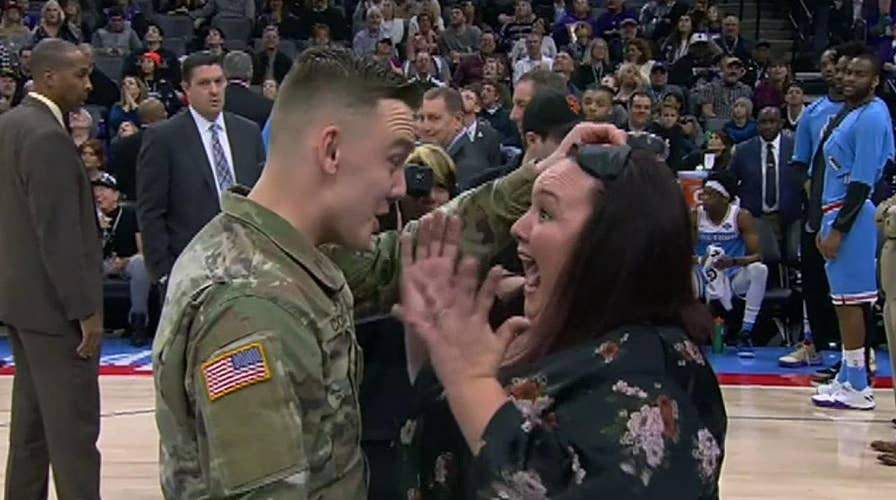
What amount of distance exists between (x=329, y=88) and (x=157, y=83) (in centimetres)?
1019

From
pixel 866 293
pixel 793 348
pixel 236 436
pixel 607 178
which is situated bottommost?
pixel 793 348

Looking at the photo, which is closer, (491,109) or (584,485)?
(584,485)

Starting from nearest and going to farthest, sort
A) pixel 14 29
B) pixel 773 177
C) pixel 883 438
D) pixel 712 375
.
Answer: pixel 712 375
pixel 883 438
pixel 773 177
pixel 14 29

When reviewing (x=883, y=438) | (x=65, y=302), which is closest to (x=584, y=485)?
(x=65, y=302)

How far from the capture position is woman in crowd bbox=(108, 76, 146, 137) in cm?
1051

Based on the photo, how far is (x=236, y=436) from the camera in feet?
4.66

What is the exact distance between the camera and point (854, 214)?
6055 mm

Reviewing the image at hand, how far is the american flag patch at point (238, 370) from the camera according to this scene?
1.41m

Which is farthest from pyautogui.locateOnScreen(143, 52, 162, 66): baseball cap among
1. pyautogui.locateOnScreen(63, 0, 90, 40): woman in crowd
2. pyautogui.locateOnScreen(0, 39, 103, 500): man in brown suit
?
pyautogui.locateOnScreen(0, 39, 103, 500): man in brown suit

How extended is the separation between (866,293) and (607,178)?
4871mm

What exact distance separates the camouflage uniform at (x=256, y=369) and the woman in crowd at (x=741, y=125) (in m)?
8.99

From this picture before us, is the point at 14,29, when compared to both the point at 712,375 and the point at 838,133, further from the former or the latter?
the point at 712,375

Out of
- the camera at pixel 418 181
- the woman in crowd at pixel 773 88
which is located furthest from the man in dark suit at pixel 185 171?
the woman in crowd at pixel 773 88

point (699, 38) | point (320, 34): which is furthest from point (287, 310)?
point (320, 34)
